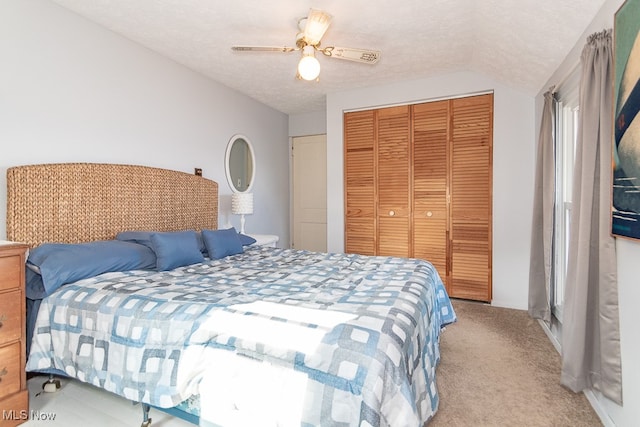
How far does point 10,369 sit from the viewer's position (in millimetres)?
1674

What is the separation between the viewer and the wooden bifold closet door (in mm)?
3635

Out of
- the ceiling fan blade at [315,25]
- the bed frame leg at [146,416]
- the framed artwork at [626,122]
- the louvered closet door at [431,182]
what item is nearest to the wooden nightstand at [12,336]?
the bed frame leg at [146,416]

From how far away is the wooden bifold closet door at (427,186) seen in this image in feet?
11.9

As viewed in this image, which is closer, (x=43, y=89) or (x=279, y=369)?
(x=279, y=369)

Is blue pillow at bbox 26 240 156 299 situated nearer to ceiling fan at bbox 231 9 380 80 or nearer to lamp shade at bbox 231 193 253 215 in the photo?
lamp shade at bbox 231 193 253 215

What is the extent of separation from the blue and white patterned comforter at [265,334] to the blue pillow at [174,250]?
0.14m

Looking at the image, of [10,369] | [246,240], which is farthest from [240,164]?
[10,369]

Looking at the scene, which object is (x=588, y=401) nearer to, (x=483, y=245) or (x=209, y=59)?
(x=483, y=245)

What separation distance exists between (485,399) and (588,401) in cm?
58

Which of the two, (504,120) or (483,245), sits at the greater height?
(504,120)

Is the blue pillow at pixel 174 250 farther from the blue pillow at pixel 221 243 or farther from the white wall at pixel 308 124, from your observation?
the white wall at pixel 308 124

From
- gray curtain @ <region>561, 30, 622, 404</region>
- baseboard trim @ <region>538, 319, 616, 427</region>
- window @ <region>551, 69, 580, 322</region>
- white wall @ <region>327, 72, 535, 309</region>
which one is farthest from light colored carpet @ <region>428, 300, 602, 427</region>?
white wall @ <region>327, 72, 535, 309</region>

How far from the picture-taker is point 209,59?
3215mm

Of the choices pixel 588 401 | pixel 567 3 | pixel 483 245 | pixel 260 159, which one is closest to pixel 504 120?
pixel 483 245
